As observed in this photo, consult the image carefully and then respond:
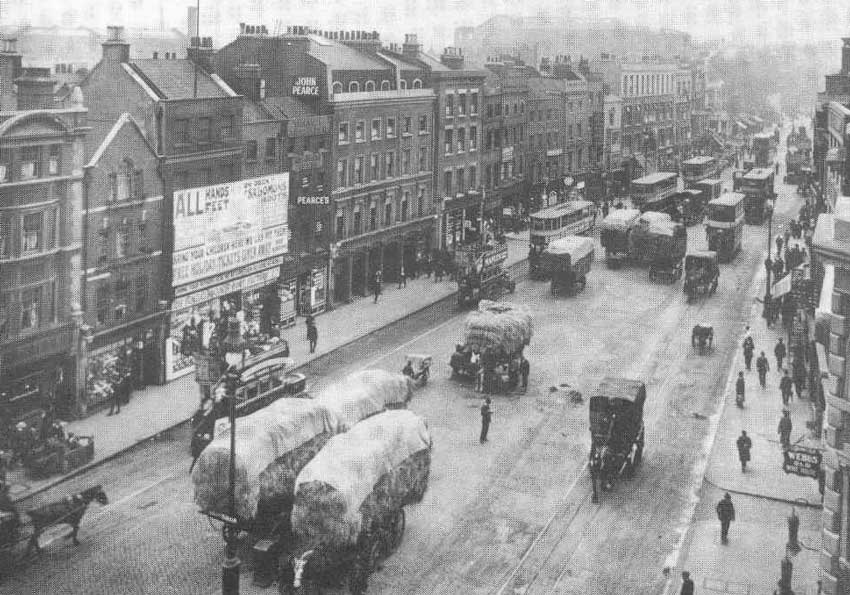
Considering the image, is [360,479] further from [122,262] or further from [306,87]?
[306,87]

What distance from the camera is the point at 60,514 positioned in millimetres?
25625

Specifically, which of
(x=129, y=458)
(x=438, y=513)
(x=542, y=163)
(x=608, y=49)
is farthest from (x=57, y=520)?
(x=608, y=49)

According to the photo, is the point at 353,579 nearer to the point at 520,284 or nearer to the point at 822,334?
the point at 822,334

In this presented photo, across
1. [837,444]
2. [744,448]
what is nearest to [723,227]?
[744,448]

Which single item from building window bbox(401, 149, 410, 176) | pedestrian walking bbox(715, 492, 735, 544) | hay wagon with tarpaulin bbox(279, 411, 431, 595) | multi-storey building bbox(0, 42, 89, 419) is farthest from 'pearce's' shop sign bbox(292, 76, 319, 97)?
pedestrian walking bbox(715, 492, 735, 544)

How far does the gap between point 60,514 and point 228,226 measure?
22558mm

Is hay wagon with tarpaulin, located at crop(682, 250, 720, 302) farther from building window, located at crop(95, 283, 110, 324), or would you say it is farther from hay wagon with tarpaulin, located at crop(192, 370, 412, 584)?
hay wagon with tarpaulin, located at crop(192, 370, 412, 584)

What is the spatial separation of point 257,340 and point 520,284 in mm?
25256

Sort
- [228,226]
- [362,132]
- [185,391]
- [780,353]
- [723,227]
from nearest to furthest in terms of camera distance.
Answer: [185,391] → [780,353] → [228,226] → [362,132] → [723,227]

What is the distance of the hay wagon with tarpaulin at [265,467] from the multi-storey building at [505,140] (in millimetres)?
55736

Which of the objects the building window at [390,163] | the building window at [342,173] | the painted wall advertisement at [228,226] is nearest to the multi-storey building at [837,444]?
the painted wall advertisement at [228,226]

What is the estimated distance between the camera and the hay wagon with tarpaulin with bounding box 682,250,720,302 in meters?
59.8

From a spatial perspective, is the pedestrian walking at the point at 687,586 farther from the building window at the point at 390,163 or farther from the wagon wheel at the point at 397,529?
the building window at the point at 390,163

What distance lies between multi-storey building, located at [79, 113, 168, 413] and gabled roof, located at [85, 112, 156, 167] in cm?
4
